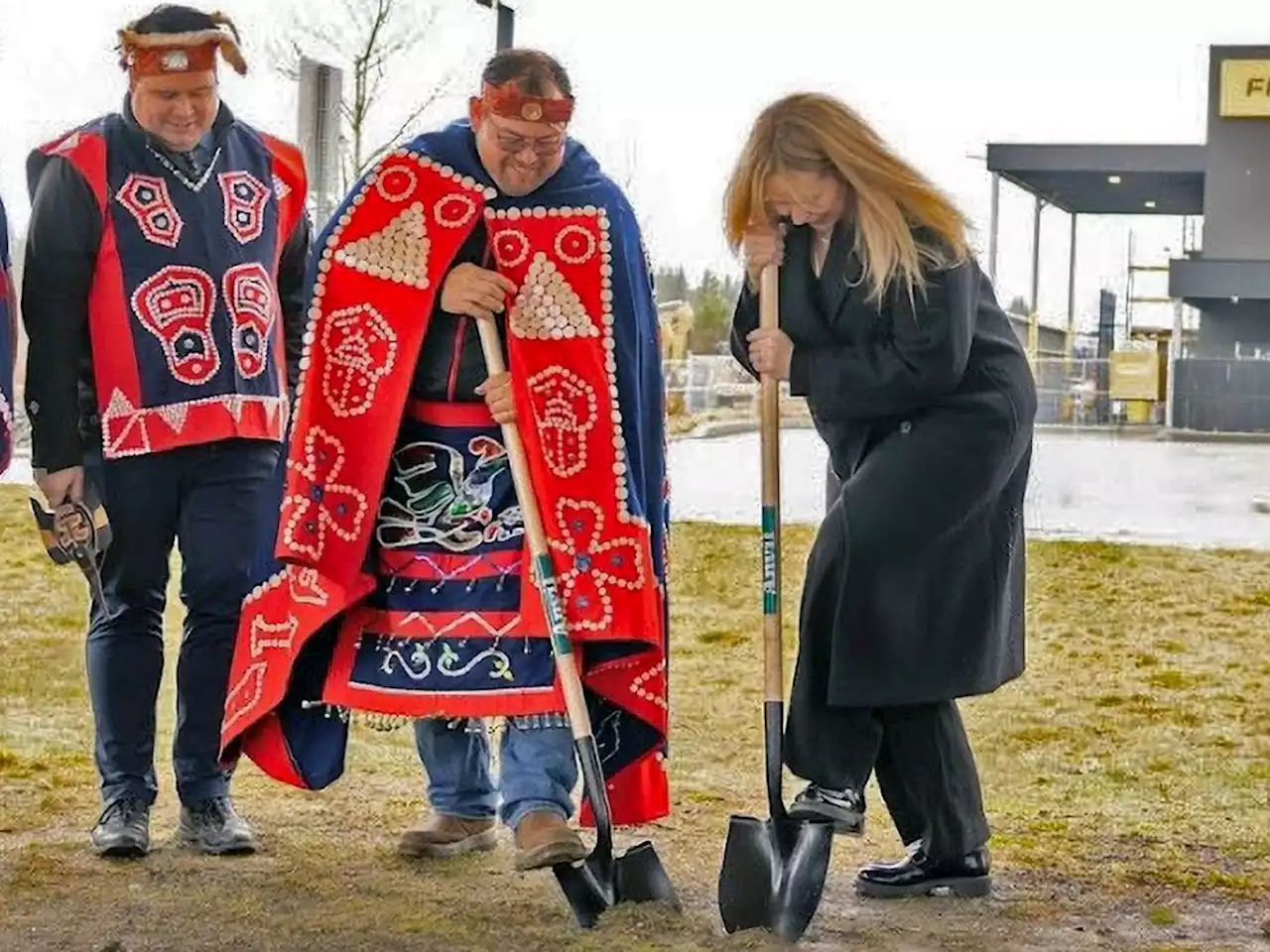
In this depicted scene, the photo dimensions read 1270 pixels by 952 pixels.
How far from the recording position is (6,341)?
4320 mm

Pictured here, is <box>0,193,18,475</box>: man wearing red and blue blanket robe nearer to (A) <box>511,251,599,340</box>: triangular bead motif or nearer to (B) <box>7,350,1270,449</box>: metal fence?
(A) <box>511,251,599,340</box>: triangular bead motif

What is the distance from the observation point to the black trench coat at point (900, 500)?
3871 millimetres

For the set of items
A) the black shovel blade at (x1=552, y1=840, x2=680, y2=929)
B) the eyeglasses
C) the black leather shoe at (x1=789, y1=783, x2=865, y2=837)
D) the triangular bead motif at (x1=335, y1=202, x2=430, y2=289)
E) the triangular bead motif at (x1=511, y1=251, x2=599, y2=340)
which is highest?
the eyeglasses

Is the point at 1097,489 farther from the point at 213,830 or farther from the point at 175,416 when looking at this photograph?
the point at 175,416

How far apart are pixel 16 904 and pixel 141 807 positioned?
51 centimetres

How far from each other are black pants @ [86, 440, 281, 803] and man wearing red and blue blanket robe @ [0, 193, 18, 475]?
0.19m

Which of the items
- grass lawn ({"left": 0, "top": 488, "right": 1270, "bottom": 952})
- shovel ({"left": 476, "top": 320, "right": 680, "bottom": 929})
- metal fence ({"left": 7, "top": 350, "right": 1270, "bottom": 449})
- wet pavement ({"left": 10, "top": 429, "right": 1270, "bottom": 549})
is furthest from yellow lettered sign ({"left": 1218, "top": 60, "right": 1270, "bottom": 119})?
shovel ({"left": 476, "top": 320, "right": 680, "bottom": 929})

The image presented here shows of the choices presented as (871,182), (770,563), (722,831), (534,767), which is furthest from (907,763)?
(871,182)

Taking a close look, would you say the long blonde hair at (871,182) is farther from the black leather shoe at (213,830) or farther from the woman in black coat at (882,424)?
the black leather shoe at (213,830)

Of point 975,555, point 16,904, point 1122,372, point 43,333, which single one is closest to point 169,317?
point 43,333

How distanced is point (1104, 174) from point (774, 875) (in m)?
27.4

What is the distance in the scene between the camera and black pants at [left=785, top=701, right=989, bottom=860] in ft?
13.1

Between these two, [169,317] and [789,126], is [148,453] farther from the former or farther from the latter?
[789,126]

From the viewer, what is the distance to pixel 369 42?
13.8 meters
